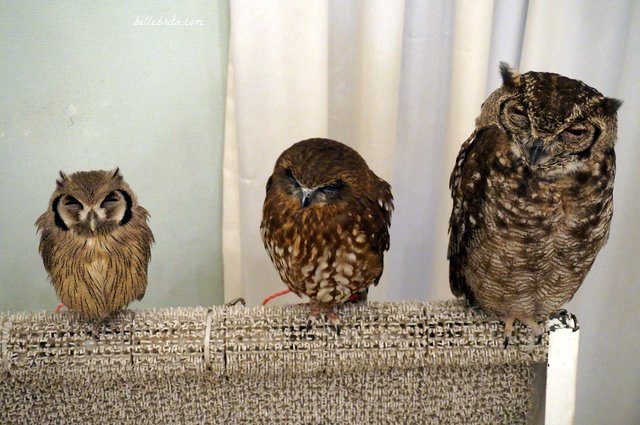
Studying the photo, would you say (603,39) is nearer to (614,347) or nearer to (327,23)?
(327,23)

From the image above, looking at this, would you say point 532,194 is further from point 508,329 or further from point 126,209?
point 126,209

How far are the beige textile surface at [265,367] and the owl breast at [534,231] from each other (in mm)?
83

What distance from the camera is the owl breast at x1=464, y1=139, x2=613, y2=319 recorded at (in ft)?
2.71

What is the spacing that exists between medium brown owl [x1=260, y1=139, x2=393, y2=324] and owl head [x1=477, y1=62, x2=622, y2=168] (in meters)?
0.25

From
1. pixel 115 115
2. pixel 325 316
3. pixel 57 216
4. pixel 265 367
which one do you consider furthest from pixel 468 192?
pixel 115 115

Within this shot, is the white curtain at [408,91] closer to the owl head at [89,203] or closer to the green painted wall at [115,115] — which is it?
the green painted wall at [115,115]

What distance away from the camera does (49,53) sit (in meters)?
1.23

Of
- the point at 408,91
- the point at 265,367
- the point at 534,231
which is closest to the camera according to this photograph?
the point at 534,231

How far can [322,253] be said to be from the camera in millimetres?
915

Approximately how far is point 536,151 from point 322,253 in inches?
14.3

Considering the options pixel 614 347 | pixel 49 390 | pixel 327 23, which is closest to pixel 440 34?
pixel 327 23

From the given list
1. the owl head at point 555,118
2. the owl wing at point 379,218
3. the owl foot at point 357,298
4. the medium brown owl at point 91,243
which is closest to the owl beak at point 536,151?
the owl head at point 555,118

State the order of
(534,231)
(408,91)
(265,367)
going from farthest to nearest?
(408,91)
(265,367)
(534,231)

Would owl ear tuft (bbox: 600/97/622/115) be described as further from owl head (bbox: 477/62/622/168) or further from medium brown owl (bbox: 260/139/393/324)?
medium brown owl (bbox: 260/139/393/324)
